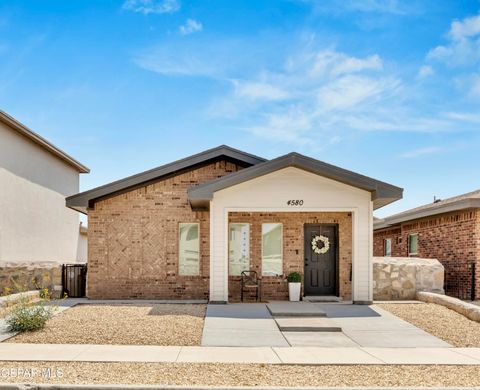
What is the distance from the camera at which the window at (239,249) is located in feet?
48.1

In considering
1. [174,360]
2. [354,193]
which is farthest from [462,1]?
[174,360]

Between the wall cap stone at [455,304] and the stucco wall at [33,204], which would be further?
the stucco wall at [33,204]

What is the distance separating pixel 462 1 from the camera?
454 inches

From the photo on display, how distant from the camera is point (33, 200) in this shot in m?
19.5

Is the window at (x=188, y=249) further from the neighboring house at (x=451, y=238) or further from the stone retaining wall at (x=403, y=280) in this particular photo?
the neighboring house at (x=451, y=238)

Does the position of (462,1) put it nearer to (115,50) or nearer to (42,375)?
(115,50)

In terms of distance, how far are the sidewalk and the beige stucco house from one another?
27.4 ft

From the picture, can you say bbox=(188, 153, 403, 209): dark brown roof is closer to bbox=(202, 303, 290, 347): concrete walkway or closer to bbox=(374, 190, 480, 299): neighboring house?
bbox=(202, 303, 290, 347): concrete walkway

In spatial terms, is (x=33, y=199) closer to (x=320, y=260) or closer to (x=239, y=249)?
(x=239, y=249)

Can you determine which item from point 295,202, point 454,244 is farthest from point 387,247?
point 295,202

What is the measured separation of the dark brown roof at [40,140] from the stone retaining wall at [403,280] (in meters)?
13.1

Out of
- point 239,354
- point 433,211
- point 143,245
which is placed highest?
point 433,211

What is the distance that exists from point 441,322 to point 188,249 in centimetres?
729

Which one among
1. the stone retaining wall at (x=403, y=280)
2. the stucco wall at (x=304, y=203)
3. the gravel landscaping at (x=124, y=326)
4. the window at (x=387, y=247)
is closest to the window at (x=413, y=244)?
the window at (x=387, y=247)
